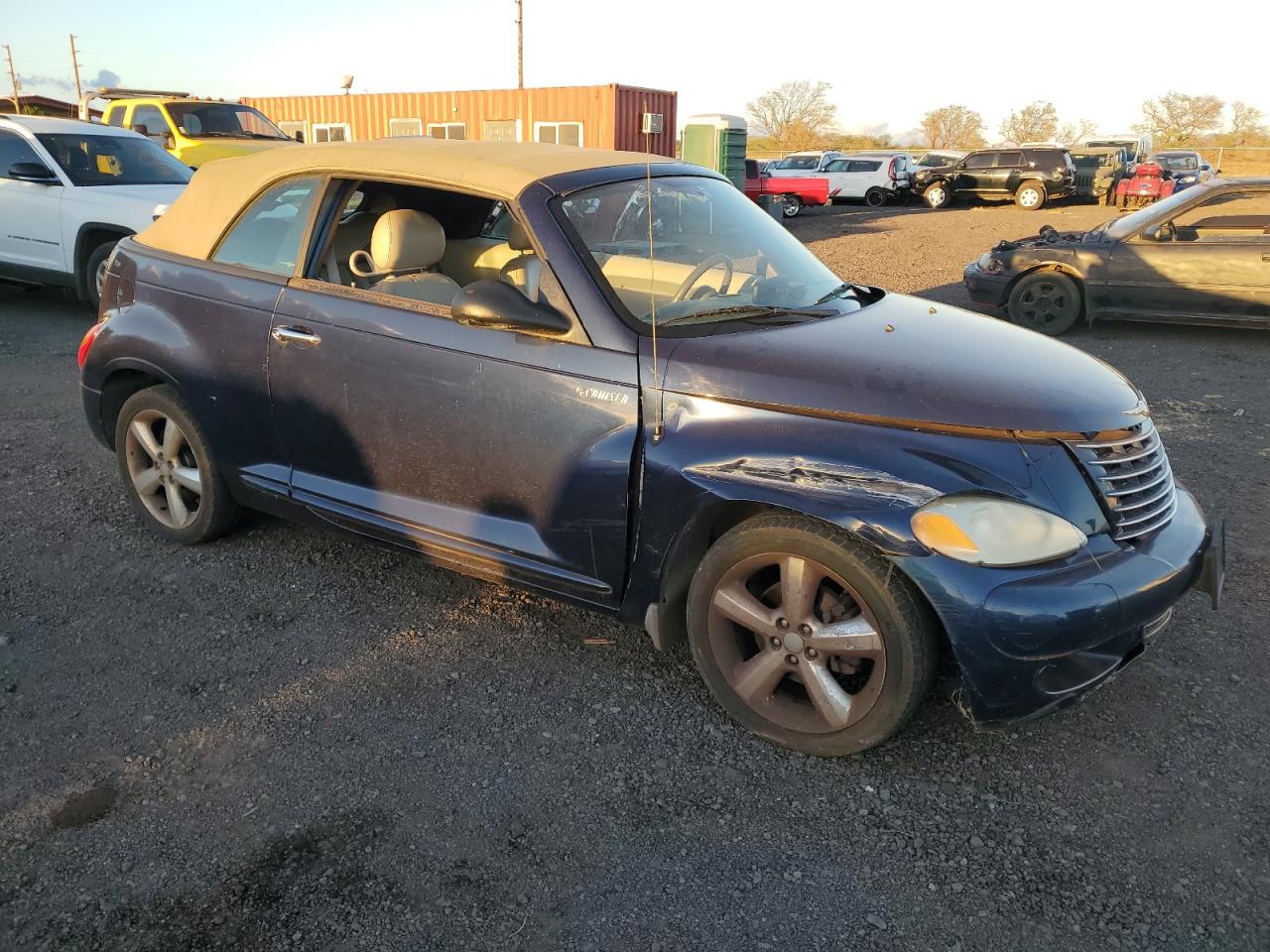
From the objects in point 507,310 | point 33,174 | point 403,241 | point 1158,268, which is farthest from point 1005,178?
point 507,310

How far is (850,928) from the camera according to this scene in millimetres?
2342

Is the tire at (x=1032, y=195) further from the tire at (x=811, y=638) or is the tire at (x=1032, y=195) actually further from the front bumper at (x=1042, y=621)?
the tire at (x=811, y=638)

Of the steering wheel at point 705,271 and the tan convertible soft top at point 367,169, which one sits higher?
the tan convertible soft top at point 367,169

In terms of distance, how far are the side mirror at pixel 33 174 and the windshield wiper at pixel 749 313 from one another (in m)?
8.30

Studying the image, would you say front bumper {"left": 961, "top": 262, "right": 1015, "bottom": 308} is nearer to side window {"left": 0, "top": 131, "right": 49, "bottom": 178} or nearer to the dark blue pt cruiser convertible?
the dark blue pt cruiser convertible

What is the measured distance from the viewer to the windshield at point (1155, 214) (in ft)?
29.9

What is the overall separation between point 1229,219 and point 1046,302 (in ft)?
5.56

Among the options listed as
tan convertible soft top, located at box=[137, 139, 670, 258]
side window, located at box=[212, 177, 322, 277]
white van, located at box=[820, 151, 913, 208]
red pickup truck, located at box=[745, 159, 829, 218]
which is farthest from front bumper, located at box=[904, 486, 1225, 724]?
white van, located at box=[820, 151, 913, 208]

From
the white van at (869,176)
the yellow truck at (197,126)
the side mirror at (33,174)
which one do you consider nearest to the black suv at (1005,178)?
the white van at (869,176)

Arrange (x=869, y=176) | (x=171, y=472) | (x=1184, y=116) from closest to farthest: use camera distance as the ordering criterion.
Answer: (x=171, y=472) < (x=869, y=176) < (x=1184, y=116)

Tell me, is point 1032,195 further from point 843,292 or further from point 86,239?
point 843,292

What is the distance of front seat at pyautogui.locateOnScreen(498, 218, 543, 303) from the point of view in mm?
3336

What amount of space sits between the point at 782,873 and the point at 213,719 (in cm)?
186

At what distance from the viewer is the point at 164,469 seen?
14.2 feet
